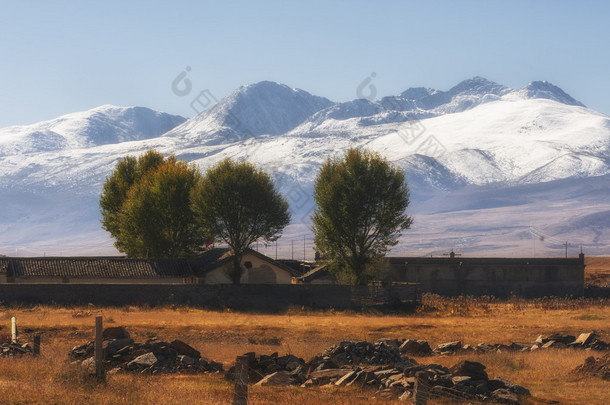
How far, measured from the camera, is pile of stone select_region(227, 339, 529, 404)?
23734 mm

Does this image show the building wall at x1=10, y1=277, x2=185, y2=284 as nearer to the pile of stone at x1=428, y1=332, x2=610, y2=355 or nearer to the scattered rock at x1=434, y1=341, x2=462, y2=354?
the pile of stone at x1=428, y1=332, x2=610, y2=355

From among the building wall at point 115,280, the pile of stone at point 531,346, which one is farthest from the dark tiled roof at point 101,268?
the pile of stone at point 531,346

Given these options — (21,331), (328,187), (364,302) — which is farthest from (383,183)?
(21,331)

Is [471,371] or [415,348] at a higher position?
[471,371]

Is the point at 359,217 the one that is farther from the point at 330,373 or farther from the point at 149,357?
the point at 330,373

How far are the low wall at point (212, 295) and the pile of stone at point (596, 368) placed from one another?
28.3 m

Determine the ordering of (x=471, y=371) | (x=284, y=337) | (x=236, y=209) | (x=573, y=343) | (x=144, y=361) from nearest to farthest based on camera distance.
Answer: (x=471, y=371) → (x=144, y=361) → (x=573, y=343) → (x=284, y=337) → (x=236, y=209)

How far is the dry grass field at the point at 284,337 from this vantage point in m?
22.9

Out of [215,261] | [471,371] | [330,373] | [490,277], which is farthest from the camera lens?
[490,277]

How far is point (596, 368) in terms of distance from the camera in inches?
1143

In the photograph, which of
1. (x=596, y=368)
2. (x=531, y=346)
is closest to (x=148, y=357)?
(x=596, y=368)

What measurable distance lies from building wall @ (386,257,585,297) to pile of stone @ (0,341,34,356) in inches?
2017

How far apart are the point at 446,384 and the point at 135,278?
1844 inches

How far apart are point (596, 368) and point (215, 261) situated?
46.6 m
